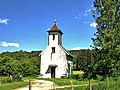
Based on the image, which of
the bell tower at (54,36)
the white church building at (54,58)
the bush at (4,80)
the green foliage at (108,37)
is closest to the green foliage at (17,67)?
the white church building at (54,58)

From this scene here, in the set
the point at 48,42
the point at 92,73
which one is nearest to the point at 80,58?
the point at 48,42

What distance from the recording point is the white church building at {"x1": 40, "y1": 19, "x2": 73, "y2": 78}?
49.2 metres

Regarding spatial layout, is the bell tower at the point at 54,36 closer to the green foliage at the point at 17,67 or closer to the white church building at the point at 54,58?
the white church building at the point at 54,58

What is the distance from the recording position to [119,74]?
3127 centimetres

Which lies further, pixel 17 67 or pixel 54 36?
pixel 54 36

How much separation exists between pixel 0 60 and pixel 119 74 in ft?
79.0

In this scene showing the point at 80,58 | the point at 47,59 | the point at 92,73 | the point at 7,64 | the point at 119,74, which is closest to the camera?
the point at 119,74

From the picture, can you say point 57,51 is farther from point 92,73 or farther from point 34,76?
point 92,73

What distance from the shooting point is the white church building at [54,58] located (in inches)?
1938

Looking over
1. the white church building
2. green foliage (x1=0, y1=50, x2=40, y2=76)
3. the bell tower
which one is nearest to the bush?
green foliage (x1=0, y1=50, x2=40, y2=76)

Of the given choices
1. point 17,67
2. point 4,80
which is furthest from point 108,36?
point 17,67

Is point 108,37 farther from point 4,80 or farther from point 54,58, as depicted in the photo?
point 54,58

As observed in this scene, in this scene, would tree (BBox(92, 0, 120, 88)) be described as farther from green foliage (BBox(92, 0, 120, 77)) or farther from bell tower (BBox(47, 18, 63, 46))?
bell tower (BBox(47, 18, 63, 46))

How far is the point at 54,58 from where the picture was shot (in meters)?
49.4
